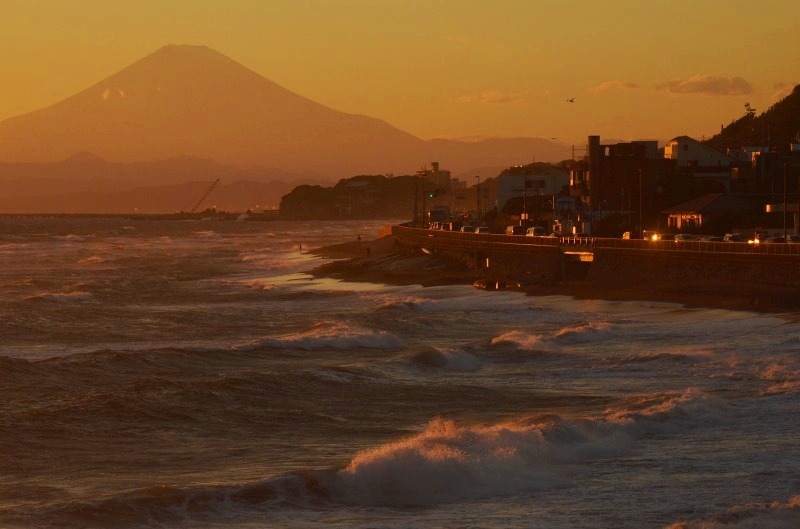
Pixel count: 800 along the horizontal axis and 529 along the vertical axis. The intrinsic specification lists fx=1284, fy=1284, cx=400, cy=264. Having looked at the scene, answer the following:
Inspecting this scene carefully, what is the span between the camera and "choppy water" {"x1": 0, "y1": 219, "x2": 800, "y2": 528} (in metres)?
22.0

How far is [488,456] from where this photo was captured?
2511cm

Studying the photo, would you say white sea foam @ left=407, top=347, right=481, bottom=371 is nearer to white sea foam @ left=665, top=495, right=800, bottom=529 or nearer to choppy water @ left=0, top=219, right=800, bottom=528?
choppy water @ left=0, top=219, right=800, bottom=528

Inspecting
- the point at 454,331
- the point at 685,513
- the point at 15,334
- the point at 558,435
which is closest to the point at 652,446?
the point at 558,435

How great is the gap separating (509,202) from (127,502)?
13091cm

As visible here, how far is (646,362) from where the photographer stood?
39281 millimetres

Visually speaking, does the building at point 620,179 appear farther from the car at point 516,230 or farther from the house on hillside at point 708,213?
the house on hillside at point 708,213

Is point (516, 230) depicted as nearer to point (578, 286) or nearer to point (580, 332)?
point (578, 286)

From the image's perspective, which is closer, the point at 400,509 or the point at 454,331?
the point at 400,509

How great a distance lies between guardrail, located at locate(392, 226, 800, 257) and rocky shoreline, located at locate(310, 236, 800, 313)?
1.57m

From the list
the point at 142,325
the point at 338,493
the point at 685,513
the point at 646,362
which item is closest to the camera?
the point at 685,513

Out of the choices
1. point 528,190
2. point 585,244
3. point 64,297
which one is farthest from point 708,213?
point 528,190

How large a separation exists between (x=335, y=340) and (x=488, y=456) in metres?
24.2

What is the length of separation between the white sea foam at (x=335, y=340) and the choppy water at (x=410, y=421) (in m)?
0.13

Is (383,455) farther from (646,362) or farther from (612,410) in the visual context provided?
(646,362)
